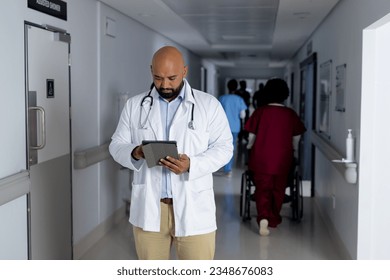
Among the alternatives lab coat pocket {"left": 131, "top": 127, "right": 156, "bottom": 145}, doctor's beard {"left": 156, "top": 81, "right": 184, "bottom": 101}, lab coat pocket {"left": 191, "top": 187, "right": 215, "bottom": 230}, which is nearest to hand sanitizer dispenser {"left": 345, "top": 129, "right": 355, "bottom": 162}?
lab coat pocket {"left": 191, "top": 187, "right": 215, "bottom": 230}

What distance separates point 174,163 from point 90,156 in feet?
8.11

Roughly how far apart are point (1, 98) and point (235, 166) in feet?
26.2

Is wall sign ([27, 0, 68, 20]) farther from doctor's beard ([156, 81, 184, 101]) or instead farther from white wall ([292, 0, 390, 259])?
white wall ([292, 0, 390, 259])

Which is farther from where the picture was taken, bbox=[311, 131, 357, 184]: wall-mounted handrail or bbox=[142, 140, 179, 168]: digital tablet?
bbox=[311, 131, 357, 184]: wall-mounted handrail

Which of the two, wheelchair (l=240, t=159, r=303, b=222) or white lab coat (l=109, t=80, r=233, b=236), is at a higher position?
white lab coat (l=109, t=80, r=233, b=236)

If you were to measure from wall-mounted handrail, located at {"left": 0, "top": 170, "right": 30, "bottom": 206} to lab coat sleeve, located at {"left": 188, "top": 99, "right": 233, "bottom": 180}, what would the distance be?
4.07 ft

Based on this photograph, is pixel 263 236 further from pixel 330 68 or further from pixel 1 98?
pixel 1 98

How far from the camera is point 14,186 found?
3406mm

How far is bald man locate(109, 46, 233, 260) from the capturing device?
8.91 feet

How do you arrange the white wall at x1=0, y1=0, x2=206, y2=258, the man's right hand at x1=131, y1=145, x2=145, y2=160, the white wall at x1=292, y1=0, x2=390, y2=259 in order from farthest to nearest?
the white wall at x1=292, y1=0, x2=390, y2=259, the white wall at x1=0, y1=0, x2=206, y2=258, the man's right hand at x1=131, y1=145, x2=145, y2=160

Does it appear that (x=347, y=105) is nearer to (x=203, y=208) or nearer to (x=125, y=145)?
(x=203, y=208)

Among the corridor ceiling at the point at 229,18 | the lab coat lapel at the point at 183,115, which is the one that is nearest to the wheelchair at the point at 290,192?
the corridor ceiling at the point at 229,18

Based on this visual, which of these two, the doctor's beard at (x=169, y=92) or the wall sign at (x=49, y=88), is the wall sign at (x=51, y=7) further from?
the doctor's beard at (x=169, y=92)

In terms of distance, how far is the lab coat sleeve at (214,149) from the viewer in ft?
8.82
